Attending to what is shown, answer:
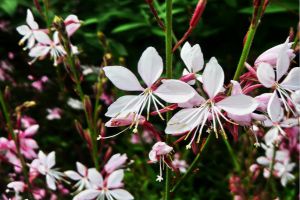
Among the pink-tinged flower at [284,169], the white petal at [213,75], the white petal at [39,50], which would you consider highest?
the white petal at [213,75]

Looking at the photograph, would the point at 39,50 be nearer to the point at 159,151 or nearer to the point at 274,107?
the point at 159,151

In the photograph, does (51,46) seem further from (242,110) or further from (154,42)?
(154,42)

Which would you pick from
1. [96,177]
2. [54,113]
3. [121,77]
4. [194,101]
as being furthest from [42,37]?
[54,113]

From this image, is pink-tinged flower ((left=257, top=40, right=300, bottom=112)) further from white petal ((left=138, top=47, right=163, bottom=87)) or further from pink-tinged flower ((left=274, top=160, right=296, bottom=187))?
pink-tinged flower ((left=274, top=160, right=296, bottom=187))

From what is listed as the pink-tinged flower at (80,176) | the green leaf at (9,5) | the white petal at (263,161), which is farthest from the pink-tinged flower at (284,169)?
the green leaf at (9,5)

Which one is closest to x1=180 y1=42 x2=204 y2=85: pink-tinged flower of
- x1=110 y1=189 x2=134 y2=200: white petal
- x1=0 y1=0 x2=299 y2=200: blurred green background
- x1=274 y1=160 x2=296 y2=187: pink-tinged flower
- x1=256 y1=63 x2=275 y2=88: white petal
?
x1=256 y1=63 x2=275 y2=88: white petal

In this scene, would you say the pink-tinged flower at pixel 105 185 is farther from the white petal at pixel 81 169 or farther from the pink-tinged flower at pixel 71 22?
the pink-tinged flower at pixel 71 22

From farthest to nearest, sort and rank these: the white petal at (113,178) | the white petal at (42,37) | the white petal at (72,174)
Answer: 1. the white petal at (42,37)
2. the white petal at (72,174)
3. the white petal at (113,178)
